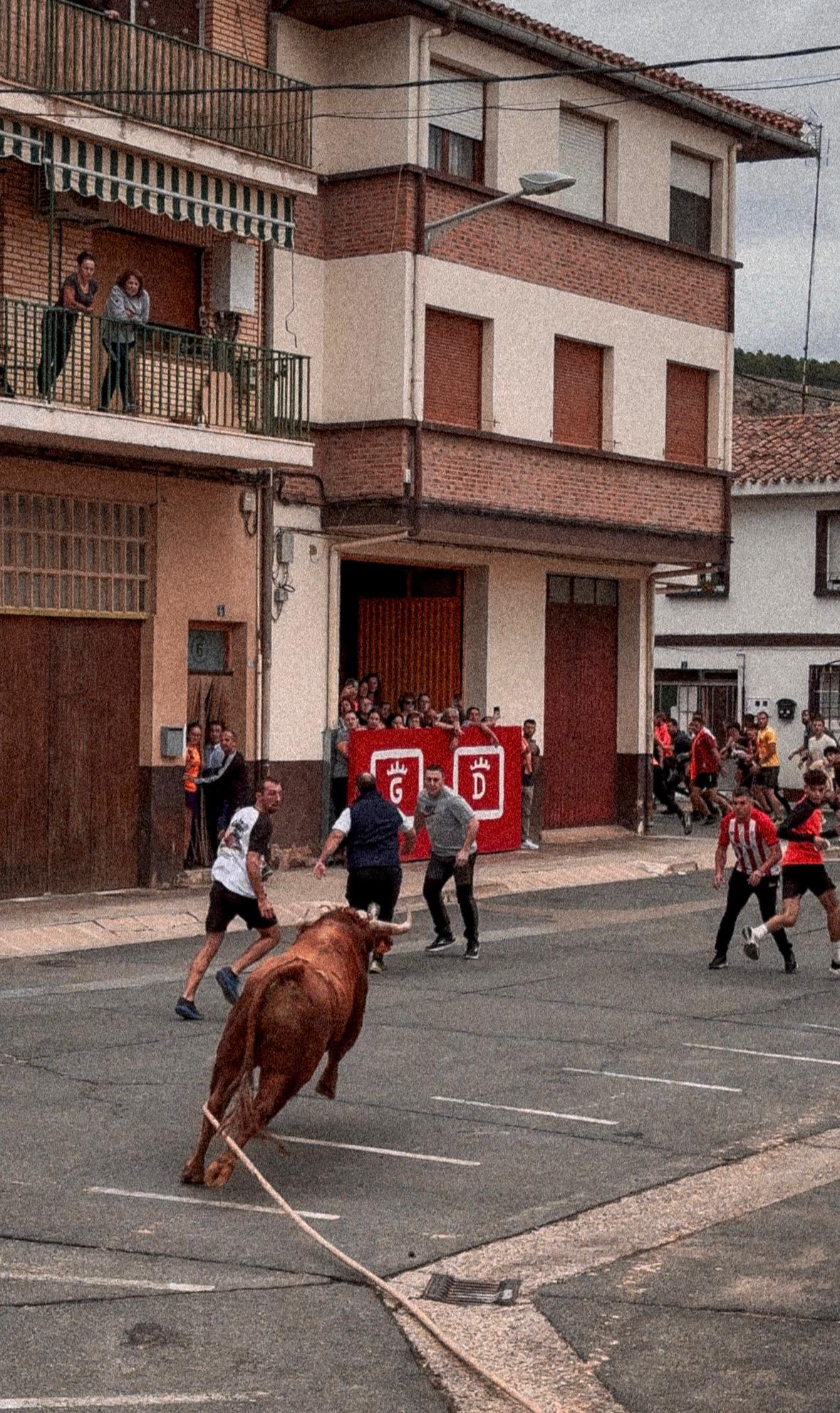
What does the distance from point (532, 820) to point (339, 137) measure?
378 inches

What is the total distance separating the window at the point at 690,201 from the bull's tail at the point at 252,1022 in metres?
22.4

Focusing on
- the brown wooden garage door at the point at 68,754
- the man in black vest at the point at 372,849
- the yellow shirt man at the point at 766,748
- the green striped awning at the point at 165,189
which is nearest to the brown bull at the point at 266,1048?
the man in black vest at the point at 372,849

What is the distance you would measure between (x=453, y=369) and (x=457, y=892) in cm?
1011

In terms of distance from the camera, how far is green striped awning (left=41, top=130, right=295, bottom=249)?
70.5 feet

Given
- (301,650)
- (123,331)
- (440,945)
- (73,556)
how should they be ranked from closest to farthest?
(440,945)
(123,331)
(73,556)
(301,650)

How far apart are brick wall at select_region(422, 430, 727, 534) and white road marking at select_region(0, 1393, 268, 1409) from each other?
1948 centimetres

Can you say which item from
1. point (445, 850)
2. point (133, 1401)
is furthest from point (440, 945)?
point (133, 1401)

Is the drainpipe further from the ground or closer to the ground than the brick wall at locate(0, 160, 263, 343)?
closer to the ground

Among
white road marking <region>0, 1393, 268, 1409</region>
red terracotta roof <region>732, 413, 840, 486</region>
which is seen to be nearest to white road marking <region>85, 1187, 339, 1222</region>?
white road marking <region>0, 1393, 268, 1409</region>

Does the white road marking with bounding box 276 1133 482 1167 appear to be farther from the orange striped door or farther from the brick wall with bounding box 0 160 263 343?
the orange striped door

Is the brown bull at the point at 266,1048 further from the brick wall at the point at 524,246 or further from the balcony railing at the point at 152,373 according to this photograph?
the brick wall at the point at 524,246

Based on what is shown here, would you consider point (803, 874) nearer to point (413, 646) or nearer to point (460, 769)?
point (460, 769)

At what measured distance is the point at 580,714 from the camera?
1235 inches

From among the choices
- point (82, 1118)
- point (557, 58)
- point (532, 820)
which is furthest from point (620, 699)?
point (82, 1118)
